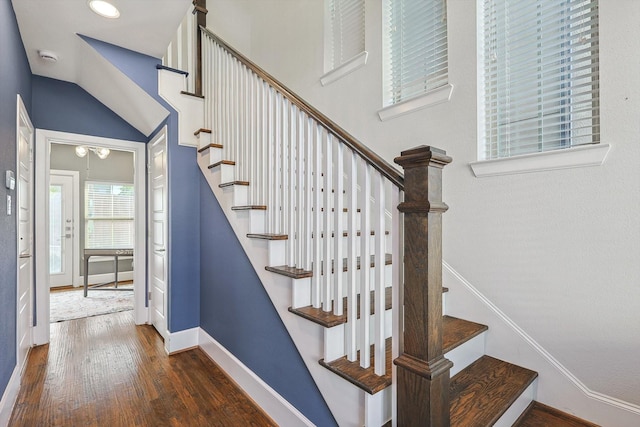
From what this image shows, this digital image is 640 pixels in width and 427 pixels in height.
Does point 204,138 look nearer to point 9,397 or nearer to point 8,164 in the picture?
point 8,164

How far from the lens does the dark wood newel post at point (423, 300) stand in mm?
1070

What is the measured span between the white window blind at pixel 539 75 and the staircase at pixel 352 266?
94 centimetres

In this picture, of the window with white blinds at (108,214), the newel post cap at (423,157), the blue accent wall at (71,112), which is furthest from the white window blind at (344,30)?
the window with white blinds at (108,214)

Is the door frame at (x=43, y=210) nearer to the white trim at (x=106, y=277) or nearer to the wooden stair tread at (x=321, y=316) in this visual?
the wooden stair tread at (x=321, y=316)

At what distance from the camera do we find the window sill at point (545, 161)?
4.86ft

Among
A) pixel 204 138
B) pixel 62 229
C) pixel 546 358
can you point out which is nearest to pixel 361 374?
pixel 546 358

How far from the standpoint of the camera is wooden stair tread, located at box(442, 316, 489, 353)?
1597 mm

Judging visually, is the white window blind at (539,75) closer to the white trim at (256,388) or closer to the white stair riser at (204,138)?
the white trim at (256,388)

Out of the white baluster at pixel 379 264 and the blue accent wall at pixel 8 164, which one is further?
the blue accent wall at pixel 8 164

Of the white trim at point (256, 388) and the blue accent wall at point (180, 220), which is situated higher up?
the blue accent wall at point (180, 220)

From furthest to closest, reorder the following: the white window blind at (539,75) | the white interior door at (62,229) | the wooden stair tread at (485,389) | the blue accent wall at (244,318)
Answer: the white interior door at (62,229), the blue accent wall at (244,318), the white window blind at (539,75), the wooden stair tread at (485,389)

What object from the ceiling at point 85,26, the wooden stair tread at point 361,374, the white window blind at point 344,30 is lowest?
the wooden stair tread at point 361,374

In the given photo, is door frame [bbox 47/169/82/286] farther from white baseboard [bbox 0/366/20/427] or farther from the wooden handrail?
the wooden handrail

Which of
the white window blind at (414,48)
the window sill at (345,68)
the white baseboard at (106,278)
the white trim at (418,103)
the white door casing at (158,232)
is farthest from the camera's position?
the white baseboard at (106,278)
